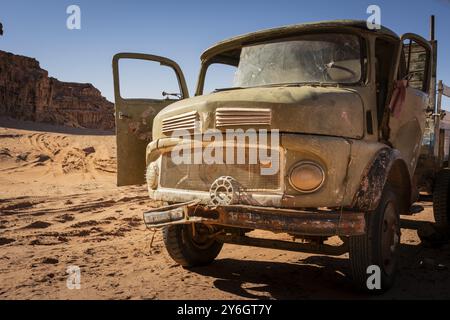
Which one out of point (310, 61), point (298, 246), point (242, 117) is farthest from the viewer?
point (310, 61)

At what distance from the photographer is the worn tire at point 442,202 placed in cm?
527

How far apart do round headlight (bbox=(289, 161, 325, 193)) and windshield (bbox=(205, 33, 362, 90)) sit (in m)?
0.95

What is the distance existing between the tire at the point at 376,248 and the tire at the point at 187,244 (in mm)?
1466

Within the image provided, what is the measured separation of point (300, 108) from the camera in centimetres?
298

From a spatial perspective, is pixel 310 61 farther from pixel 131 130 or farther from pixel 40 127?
pixel 40 127

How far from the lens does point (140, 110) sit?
4.96 meters

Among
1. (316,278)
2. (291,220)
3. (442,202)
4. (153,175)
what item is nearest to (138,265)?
(153,175)

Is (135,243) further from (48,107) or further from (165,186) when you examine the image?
(48,107)

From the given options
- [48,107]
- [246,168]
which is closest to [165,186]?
[246,168]

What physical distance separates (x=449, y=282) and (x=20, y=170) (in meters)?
14.9

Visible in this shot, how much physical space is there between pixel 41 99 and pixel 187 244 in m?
63.4

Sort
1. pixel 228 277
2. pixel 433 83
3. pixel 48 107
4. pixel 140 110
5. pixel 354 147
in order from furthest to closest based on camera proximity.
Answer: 1. pixel 48 107
2. pixel 433 83
3. pixel 140 110
4. pixel 228 277
5. pixel 354 147

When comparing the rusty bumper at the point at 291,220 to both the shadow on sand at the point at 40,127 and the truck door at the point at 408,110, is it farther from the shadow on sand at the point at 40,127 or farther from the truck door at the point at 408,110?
the shadow on sand at the point at 40,127

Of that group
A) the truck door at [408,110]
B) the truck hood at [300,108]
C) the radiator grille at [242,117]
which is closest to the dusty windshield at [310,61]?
the truck hood at [300,108]
